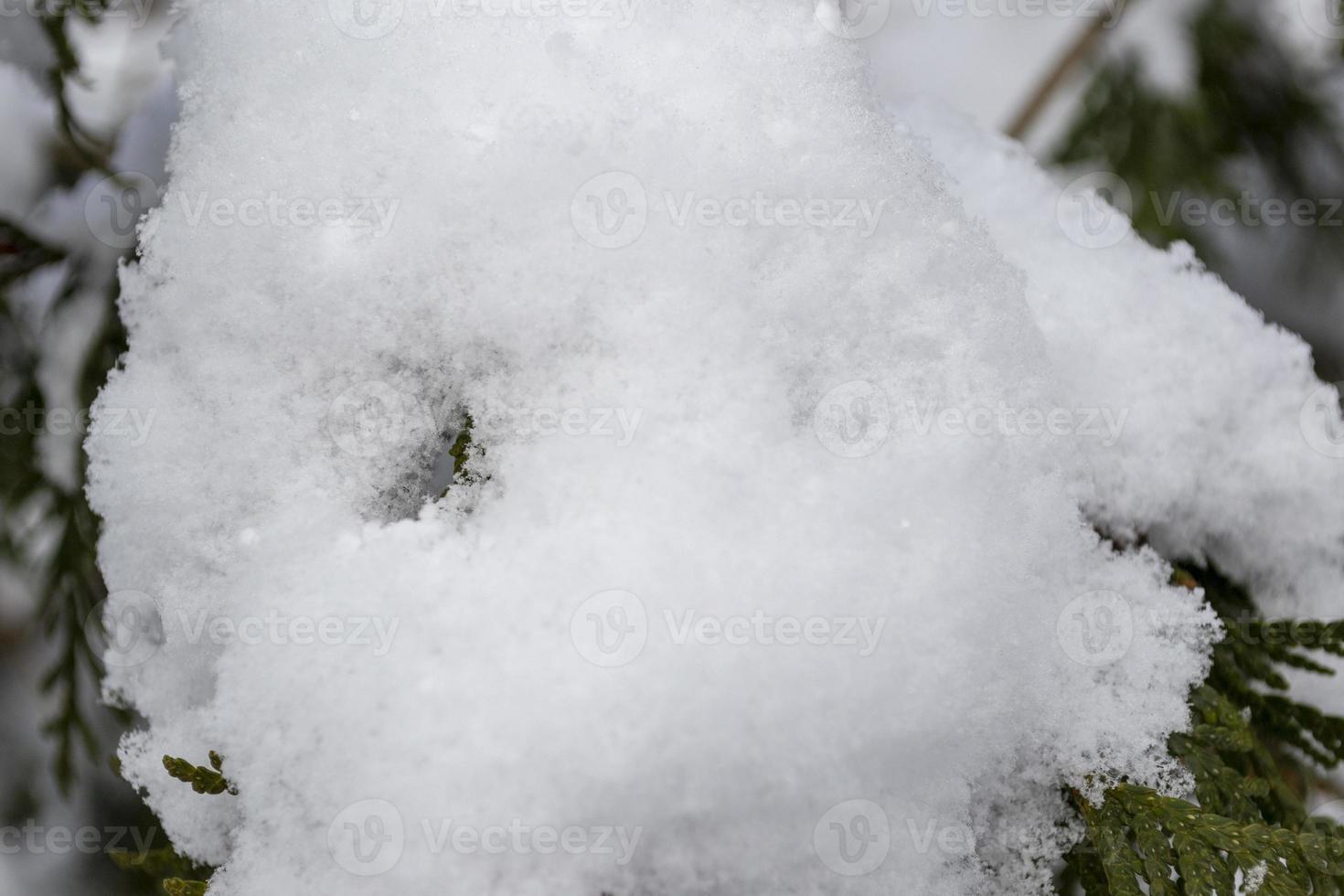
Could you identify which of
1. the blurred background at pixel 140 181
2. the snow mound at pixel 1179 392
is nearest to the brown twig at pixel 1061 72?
the blurred background at pixel 140 181

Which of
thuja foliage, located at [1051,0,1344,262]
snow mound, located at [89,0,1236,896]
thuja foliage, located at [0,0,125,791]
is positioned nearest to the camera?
snow mound, located at [89,0,1236,896]

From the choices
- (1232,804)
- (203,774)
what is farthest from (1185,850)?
(203,774)

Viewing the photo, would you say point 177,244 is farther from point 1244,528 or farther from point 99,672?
point 1244,528

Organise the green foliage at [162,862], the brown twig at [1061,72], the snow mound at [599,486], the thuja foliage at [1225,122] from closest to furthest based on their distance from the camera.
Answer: the snow mound at [599,486]
the green foliage at [162,862]
the brown twig at [1061,72]
the thuja foliage at [1225,122]

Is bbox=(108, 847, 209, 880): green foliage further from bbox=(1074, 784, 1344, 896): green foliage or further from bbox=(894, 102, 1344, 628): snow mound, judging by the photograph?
bbox=(894, 102, 1344, 628): snow mound

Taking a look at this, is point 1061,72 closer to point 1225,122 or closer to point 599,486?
point 1225,122

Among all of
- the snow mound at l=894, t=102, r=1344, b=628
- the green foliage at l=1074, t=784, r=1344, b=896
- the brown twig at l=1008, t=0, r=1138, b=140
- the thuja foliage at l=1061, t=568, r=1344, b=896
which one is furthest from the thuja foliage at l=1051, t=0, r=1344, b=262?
the green foliage at l=1074, t=784, r=1344, b=896

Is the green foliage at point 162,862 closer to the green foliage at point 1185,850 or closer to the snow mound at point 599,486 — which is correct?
the snow mound at point 599,486
